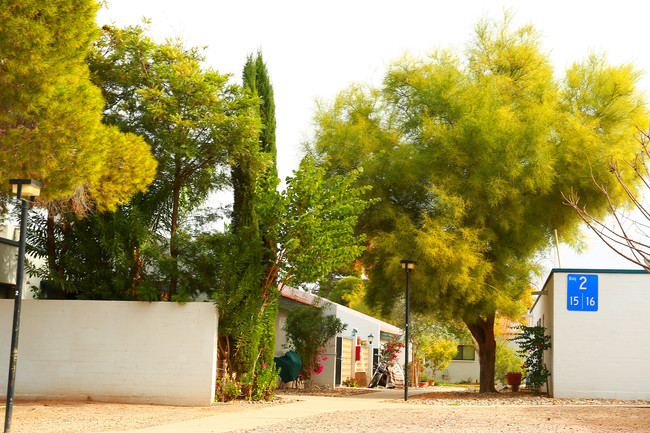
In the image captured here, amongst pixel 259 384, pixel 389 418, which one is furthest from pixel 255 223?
pixel 389 418

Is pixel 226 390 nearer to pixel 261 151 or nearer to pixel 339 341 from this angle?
pixel 261 151

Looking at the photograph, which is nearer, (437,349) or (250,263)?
(250,263)

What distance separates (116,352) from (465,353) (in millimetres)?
24700

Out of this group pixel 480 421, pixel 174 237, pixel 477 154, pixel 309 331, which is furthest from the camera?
pixel 309 331

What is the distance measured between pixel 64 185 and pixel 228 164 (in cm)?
479

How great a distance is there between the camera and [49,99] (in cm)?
975

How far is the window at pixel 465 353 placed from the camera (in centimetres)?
3462

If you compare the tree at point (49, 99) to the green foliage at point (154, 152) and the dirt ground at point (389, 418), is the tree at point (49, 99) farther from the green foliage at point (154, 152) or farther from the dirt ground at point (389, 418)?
the dirt ground at point (389, 418)

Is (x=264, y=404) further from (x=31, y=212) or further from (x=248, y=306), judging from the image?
(x=31, y=212)

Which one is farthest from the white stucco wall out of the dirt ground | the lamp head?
the dirt ground

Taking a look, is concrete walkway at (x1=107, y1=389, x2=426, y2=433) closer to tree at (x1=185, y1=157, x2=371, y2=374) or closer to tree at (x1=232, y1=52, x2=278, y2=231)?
tree at (x1=185, y1=157, x2=371, y2=374)

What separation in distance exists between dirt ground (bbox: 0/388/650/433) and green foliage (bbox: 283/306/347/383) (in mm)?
5524

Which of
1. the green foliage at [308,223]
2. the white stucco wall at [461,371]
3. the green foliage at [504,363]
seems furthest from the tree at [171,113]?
the white stucco wall at [461,371]

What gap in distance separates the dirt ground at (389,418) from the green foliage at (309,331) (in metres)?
5.52
